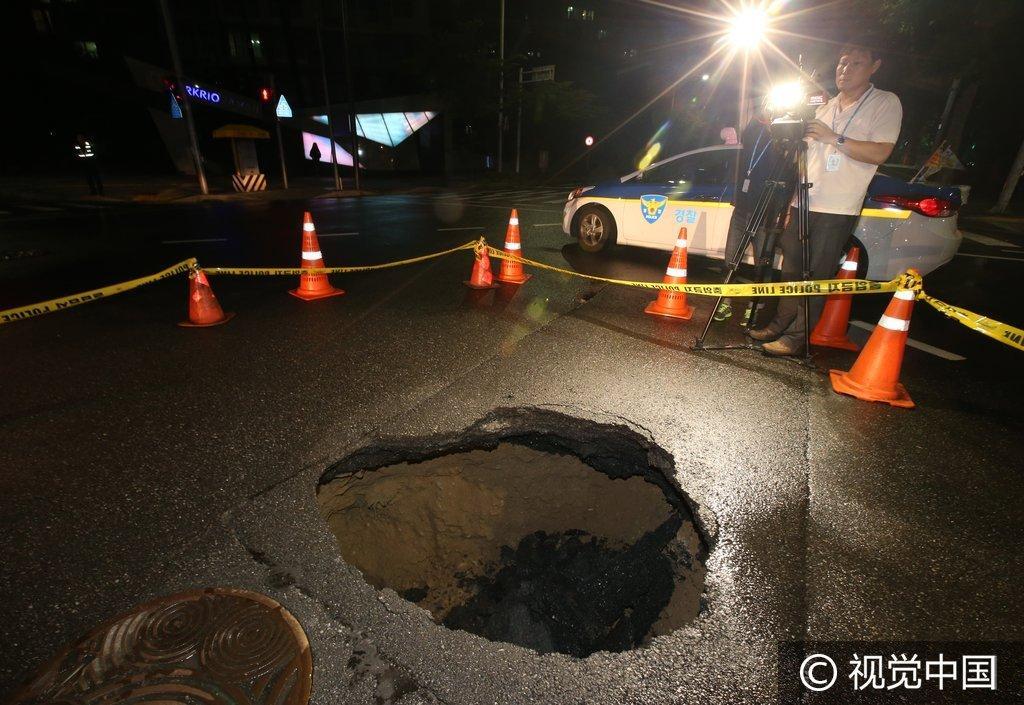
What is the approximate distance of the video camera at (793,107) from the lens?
3352 millimetres

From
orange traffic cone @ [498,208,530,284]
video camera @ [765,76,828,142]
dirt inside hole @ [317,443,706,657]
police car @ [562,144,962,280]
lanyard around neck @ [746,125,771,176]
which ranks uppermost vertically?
video camera @ [765,76,828,142]

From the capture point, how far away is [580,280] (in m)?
6.30

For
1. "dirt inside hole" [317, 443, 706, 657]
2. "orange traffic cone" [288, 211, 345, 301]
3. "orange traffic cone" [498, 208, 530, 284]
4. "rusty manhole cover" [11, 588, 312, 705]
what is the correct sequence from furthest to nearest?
"orange traffic cone" [498, 208, 530, 284] < "orange traffic cone" [288, 211, 345, 301] < "dirt inside hole" [317, 443, 706, 657] < "rusty manhole cover" [11, 588, 312, 705]

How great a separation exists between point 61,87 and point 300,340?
106ft

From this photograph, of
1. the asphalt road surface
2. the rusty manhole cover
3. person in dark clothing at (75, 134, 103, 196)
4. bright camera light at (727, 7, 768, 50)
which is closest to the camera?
the rusty manhole cover

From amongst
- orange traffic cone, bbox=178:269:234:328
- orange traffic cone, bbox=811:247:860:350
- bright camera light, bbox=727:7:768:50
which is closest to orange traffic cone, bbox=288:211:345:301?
orange traffic cone, bbox=178:269:234:328

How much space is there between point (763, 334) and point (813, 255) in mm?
785

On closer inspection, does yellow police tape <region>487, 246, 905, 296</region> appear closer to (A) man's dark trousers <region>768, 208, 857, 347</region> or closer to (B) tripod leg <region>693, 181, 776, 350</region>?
(B) tripod leg <region>693, 181, 776, 350</region>

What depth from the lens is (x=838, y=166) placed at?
3.58 metres

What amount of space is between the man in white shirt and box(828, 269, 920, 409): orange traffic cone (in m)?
0.56

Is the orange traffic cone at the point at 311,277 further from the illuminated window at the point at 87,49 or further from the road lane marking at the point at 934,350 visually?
the illuminated window at the point at 87,49

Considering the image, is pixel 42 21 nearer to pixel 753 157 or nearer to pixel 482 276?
pixel 482 276

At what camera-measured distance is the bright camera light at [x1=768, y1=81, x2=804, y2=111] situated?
3.37m
